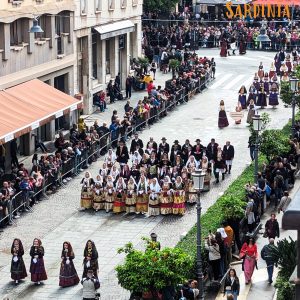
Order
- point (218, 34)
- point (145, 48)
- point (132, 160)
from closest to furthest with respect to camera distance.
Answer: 1. point (132, 160)
2. point (145, 48)
3. point (218, 34)

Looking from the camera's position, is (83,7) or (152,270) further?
(83,7)

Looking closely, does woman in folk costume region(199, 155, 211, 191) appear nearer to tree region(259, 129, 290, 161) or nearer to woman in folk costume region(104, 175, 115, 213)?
tree region(259, 129, 290, 161)

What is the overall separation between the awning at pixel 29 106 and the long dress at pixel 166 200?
6025 millimetres

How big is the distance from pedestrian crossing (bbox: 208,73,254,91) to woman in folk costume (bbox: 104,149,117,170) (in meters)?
22.2

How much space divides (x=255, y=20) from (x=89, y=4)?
111 feet

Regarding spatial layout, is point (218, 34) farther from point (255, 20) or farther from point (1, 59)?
point (1, 59)

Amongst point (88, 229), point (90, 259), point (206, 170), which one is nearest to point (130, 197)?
point (88, 229)

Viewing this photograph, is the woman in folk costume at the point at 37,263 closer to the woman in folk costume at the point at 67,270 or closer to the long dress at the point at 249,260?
the woman in folk costume at the point at 67,270

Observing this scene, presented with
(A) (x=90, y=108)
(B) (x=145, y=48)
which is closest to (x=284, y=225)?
(A) (x=90, y=108)

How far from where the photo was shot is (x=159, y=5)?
82.1 meters

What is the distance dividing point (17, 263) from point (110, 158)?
13350 millimetres

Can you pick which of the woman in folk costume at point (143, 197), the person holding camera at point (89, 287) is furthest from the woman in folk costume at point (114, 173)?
the person holding camera at point (89, 287)

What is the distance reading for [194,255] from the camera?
28.6m

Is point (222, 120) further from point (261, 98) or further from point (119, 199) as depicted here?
point (119, 199)
